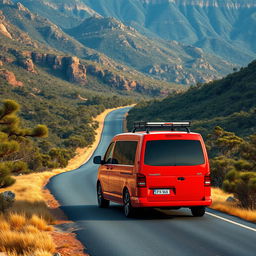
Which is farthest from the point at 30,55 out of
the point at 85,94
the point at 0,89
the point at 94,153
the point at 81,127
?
the point at 94,153

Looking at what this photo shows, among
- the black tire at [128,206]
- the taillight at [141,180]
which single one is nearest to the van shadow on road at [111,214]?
the black tire at [128,206]

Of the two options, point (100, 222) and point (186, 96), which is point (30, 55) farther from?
point (100, 222)

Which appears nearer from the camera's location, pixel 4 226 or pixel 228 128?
pixel 4 226

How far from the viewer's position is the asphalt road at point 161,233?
10.0m

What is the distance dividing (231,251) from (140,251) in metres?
1.63

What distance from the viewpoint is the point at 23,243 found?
31.8 ft

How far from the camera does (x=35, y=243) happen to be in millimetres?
9641

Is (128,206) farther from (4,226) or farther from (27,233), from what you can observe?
(27,233)

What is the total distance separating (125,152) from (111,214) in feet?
6.58

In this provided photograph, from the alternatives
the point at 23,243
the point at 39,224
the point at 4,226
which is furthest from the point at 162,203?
the point at 23,243

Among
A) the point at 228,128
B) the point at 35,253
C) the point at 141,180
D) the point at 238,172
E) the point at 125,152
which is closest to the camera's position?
the point at 35,253

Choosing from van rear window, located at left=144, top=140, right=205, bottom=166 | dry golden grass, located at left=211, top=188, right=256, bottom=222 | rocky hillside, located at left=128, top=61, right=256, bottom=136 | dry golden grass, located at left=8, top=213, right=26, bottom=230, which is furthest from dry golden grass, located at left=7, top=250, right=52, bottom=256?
rocky hillside, located at left=128, top=61, right=256, bottom=136

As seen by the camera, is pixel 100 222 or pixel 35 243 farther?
pixel 100 222

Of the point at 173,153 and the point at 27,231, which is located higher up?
the point at 173,153
